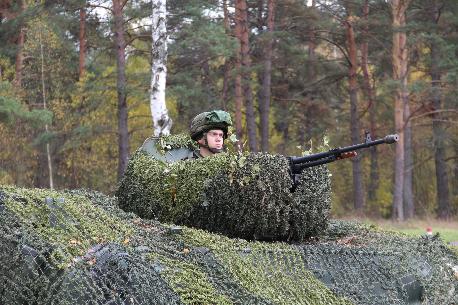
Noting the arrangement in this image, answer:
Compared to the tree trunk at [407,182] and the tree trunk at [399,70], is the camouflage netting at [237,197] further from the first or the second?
the tree trunk at [407,182]

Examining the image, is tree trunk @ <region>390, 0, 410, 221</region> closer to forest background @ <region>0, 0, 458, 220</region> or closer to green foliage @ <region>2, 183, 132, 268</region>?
forest background @ <region>0, 0, 458, 220</region>

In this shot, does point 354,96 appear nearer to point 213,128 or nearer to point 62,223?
point 213,128

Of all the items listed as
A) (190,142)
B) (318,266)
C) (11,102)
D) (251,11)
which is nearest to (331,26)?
(251,11)

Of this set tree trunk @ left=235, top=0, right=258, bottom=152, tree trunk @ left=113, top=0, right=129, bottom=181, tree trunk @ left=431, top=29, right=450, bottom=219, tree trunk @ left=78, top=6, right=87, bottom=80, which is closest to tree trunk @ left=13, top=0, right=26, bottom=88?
tree trunk @ left=78, top=6, right=87, bottom=80

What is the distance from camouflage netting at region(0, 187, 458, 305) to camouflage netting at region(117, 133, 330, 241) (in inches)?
9.2

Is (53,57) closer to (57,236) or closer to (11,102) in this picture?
(11,102)

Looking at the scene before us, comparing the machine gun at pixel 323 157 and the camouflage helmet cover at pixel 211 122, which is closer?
the machine gun at pixel 323 157

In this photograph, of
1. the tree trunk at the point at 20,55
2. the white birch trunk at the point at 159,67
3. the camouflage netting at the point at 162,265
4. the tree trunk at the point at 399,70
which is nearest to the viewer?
the camouflage netting at the point at 162,265

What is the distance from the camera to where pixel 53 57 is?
84.8ft

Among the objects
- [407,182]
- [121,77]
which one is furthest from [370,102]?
[121,77]

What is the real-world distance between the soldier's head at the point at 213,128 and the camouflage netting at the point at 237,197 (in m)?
0.88

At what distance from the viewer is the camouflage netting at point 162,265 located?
13.5ft

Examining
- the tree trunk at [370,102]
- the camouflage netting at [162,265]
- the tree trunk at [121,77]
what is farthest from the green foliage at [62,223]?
the tree trunk at [370,102]

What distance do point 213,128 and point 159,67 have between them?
362 inches
